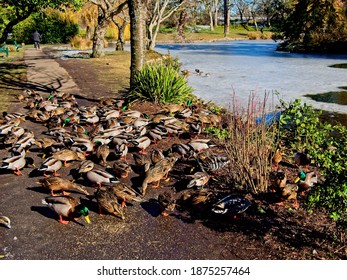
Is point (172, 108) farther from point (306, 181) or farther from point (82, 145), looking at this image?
point (306, 181)

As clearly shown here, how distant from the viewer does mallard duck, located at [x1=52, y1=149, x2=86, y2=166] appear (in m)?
7.56

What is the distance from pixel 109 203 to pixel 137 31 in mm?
8863

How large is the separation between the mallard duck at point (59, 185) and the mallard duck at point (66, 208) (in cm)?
62

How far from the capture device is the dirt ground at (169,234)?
15.9ft

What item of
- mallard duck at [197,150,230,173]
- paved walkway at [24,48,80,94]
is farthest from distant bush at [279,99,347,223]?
paved walkway at [24,48,80,94]

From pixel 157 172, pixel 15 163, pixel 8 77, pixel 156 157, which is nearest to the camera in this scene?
pixel 157 172

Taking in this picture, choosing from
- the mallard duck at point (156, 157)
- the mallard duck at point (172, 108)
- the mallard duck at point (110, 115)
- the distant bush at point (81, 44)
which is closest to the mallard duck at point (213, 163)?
the mallard duck at point (156, 157)

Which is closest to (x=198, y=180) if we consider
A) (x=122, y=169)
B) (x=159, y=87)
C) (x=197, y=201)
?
(x=197, y=201)

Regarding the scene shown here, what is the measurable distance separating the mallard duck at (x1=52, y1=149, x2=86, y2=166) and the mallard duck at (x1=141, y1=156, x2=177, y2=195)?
1997mm

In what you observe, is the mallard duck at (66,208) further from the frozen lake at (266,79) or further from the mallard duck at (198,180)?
the frozen lake at (266,79)

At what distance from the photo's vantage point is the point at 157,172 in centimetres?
678

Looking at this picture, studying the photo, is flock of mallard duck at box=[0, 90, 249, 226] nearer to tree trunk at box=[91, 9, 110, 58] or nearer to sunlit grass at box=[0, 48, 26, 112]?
sunlit grass at box=[0, 48, 26, 112]

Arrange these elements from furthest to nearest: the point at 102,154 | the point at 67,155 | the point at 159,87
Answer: the point at 159,87 → the point at 102,154 → the point at 67,155

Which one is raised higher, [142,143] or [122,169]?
[142,143]
